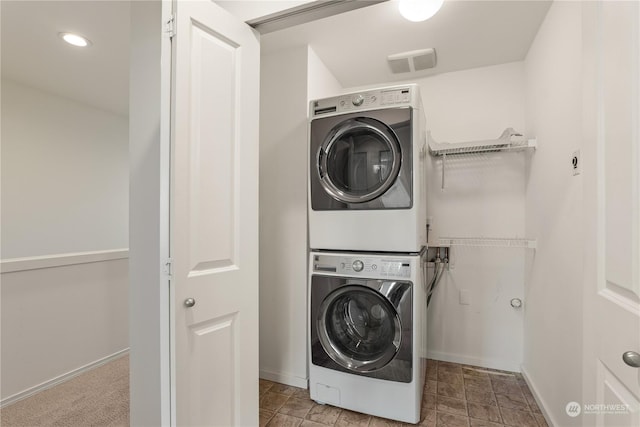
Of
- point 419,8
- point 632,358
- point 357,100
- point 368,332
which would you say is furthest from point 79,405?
point 419,8

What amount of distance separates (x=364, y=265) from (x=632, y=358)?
1.14m

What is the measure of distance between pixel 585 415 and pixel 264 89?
8.12 ft

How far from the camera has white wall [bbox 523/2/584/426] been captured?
1.38 m

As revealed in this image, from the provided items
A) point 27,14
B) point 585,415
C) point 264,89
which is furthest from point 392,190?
point 27,14

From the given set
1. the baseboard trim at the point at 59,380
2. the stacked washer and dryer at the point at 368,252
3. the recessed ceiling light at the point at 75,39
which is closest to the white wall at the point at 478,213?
the stacked washer and dryer at the point at 368,252

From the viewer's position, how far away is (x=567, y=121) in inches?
58.3

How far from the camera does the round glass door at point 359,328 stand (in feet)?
5.43

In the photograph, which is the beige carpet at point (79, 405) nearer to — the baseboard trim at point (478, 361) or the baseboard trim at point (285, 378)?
the baseboard trim at point (285, 378)

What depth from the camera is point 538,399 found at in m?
1.83

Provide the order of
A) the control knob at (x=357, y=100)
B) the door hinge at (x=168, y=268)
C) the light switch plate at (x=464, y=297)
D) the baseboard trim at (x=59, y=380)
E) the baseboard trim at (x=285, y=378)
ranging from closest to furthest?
the door hinge at (x=168, y=268) < the control knob at (x=357, y=100) < the baseboard trim at (x=59, y=380) < the baseboard trim at (x=285, y=378) < the light switch plate at (x=464, y=297)

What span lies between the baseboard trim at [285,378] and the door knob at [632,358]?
1843 millimetres

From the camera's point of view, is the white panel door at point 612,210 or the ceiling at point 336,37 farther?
the ceiling at point 336,37

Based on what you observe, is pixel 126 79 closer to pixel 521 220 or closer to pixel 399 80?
pixel 399 80

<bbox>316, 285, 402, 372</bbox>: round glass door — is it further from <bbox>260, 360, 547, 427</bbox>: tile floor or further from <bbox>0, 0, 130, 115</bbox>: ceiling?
<bbox>0, 0, 130, 115</bbox>: ceiling
